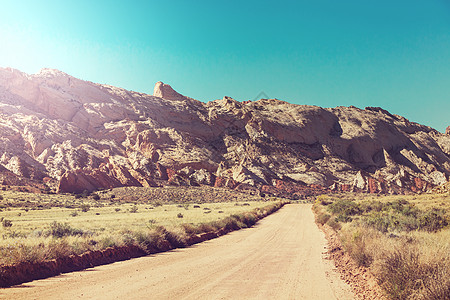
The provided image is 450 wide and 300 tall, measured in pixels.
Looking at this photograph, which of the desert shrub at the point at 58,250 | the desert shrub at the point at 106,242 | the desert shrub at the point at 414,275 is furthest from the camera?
the desert shrub at the point at 106,242

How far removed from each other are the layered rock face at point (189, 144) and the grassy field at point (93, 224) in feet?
31.7

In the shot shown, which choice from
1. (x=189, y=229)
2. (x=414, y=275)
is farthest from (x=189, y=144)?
(x=414, y=275)

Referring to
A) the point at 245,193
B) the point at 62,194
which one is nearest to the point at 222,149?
the point at 245,193

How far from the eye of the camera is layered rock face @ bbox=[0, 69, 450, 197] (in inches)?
2979

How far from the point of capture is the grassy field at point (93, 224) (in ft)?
35.6

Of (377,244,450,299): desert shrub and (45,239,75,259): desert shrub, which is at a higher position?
(45,239,75,259): desert shrub

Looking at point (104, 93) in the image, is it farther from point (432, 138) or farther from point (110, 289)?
point (432, 138)

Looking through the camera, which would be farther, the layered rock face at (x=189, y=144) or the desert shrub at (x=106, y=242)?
the layered rock face at (x=189, y=144)

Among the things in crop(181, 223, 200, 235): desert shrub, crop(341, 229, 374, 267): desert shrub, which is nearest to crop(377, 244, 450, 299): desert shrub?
crop(341, 229, 374, 267): desert shrub

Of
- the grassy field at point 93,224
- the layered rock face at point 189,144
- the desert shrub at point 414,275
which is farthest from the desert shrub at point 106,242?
the layered rock face at point 189,144

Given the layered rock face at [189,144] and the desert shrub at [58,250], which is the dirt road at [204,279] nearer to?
the desert shrub at [58,250]

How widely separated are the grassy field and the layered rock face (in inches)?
380

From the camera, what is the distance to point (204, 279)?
9461 millimetres

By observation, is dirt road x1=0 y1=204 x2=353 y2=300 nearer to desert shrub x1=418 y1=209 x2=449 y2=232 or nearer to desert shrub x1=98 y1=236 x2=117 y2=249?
desert shrub x1=98 y1=236 x2=117 y2=249
